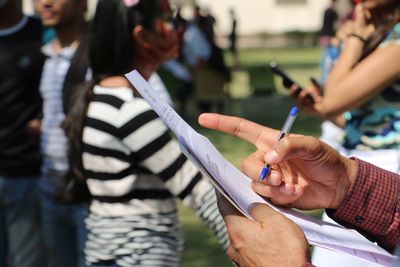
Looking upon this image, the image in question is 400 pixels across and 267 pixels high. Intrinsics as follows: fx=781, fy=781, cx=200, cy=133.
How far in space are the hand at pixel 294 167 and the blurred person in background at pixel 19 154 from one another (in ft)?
7.15

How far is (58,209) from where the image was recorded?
3.33 metres

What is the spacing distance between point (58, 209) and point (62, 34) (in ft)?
2.77

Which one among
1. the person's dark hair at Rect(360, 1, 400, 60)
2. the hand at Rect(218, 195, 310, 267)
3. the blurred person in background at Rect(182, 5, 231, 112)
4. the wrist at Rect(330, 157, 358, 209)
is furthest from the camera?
the blurred person in background at Rect(182, 5, 231, 112)

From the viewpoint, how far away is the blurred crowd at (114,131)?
2436 mm

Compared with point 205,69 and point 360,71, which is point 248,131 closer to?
point 360,71

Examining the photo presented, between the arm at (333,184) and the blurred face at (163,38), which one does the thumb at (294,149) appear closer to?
the arm at (333,184)

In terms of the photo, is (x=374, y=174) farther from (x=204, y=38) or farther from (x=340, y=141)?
(x=204, y=38)

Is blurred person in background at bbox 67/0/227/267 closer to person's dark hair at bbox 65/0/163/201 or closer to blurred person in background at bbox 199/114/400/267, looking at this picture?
person's dark hair at bbox 65/0/163/201

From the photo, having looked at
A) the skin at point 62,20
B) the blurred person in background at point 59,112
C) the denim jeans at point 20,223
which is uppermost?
the skin at point 62,20

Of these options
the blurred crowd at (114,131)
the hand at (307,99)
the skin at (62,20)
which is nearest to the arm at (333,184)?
the blurred crowd at (114,131)

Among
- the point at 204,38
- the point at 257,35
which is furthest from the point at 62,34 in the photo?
the point at 257,35

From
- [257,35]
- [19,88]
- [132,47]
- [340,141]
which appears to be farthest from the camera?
[257,35]

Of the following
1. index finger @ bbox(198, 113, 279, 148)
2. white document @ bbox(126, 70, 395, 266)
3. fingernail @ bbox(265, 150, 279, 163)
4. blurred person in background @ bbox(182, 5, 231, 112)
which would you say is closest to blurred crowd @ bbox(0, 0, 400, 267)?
index finger @ bbox(198, 113, 279, 148)

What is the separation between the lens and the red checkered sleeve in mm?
1741
